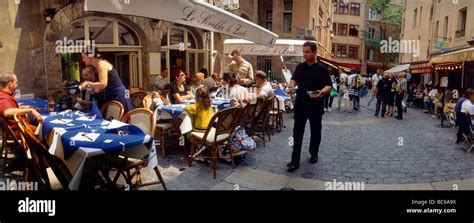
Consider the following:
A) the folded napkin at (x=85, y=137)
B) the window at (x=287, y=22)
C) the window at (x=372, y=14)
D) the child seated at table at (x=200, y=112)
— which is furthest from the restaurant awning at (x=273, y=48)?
the window at (x=372, y=14)

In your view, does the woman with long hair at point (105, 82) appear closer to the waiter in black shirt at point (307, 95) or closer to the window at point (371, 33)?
the waiter in black shirt at point (307, 95)

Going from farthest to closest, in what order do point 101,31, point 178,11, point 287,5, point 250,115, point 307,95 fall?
point 287,5 < point 101,31 < point 250,115 < point 307,95 < point 178,11

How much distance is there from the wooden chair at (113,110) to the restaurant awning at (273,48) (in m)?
7.09

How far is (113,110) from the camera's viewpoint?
16.7ft

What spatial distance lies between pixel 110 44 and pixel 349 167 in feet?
22.4

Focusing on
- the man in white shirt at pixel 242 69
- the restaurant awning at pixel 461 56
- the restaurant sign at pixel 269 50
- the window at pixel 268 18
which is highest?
the window at pixel 268 18

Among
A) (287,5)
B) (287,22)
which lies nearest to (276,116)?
(287,22)

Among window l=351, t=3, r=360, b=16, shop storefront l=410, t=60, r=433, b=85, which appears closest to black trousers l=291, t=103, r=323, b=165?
shop storefront l=410, t=60, r=433, b=85

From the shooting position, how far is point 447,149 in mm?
6590

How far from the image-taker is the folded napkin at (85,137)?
3376 millimetres


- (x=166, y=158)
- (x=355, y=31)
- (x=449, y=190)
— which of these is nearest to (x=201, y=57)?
(x=166, y=158)

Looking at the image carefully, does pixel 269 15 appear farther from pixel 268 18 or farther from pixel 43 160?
pixel 43 160

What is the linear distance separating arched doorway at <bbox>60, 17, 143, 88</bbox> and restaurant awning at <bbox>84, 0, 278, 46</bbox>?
440cm
